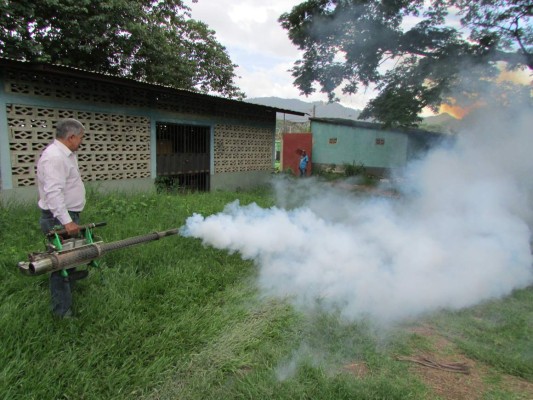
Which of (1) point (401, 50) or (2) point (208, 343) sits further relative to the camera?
(1) point (401, 50)

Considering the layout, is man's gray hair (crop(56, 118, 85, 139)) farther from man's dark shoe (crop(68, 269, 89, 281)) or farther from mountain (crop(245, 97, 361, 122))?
mountain (crop(245, 97, 361, 122))

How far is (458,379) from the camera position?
2824 mm

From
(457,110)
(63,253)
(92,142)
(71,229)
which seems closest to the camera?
(63,253)

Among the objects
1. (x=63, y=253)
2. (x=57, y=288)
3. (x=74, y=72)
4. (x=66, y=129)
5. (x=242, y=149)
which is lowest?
(x=57, y=288)

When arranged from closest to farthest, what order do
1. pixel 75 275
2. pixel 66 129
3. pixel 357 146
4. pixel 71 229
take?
pixel 71 229
pixel 66 129
pixel 75 275
pixel 357 146

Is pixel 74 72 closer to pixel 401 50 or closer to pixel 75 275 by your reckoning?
pixel 75 275

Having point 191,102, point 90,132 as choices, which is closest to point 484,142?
point 191,102

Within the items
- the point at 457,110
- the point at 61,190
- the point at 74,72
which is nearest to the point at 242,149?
the point at 74,72

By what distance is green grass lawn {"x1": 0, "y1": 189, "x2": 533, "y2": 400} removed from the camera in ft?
8.47

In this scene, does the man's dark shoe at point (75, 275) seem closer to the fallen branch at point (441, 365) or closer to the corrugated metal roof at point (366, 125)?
the fallen branch at point (441, 365)

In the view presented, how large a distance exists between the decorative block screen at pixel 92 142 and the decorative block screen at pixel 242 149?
2.67 metres

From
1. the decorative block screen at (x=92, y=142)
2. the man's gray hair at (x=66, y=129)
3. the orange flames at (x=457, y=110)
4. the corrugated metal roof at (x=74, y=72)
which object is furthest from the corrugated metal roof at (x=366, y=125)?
the man's gray hair at (x=66, y=129)

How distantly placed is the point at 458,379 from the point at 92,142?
7.66 m

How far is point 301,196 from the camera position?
1027cm
